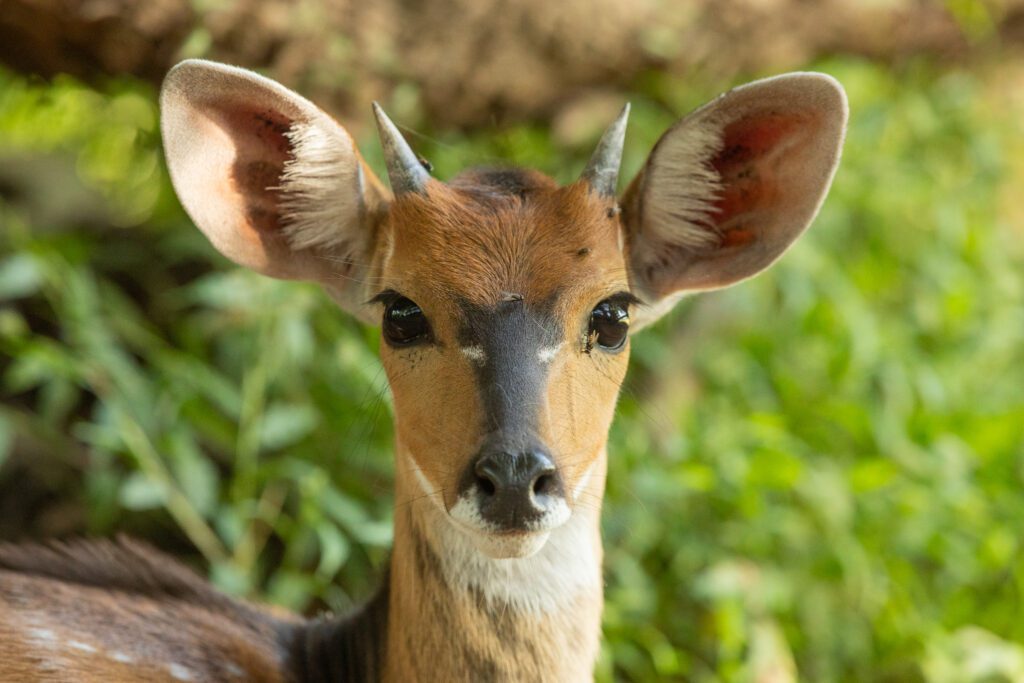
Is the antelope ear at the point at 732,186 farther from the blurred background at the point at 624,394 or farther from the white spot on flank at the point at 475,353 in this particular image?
the blurred background at the point at 624,394

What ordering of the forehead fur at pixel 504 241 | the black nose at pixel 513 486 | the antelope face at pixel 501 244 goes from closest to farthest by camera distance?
the black nose at pixel 513 486 < the antelope face at pixel 501 244 < the forehead fur at pixel 504 241

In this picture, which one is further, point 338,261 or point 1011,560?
point 1011,560

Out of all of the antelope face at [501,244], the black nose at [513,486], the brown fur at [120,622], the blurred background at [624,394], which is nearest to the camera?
the black nose at [513,486]

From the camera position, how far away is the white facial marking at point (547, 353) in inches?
99.1

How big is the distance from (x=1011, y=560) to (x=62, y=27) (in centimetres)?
393

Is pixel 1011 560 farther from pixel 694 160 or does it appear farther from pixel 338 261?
pixel 338 261

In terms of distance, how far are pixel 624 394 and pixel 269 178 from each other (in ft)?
4.02

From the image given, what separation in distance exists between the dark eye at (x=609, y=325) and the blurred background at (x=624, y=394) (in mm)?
1410

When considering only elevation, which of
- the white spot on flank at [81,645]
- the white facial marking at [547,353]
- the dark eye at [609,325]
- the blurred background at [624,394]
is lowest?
the blurred background at [624,394]

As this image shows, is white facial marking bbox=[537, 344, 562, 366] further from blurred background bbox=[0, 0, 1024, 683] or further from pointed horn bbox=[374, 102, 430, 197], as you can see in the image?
blurred background bbox=[0, 0, 1024, 683]

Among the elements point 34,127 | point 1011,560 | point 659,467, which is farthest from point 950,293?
point 34,127

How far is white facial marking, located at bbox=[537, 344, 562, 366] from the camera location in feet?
8.26

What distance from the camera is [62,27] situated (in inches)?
163

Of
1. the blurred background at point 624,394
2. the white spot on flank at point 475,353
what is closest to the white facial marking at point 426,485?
the white spot on flank at point 475,353
